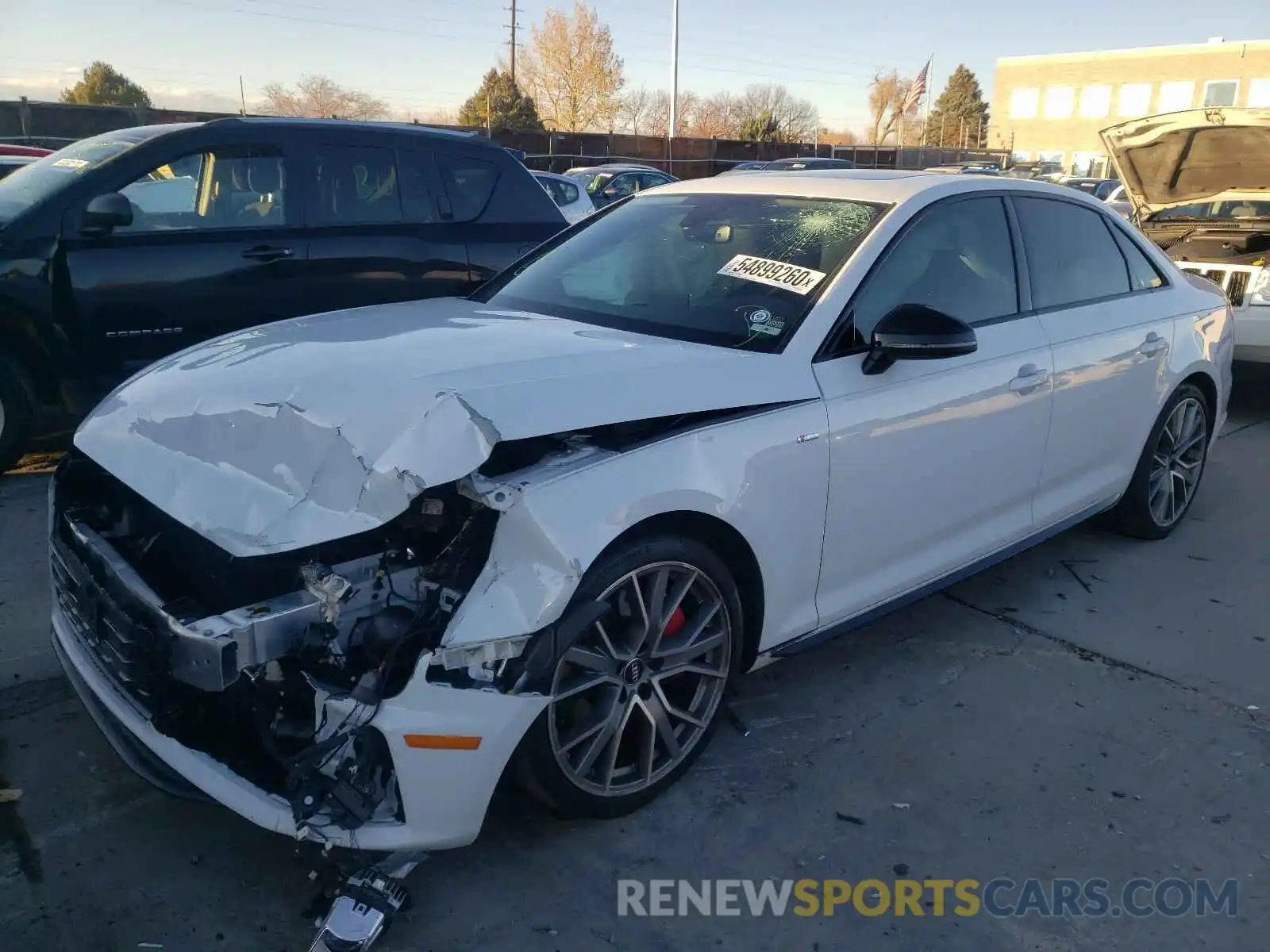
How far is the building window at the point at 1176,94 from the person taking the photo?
53.7 meters

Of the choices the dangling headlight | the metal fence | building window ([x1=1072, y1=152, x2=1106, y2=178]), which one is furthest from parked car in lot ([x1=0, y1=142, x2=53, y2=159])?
building window ([x1=1072, y1=152, x2=1106, y2=178])

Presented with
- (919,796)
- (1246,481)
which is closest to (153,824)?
(919,796)

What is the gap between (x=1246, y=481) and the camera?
6074 millimetres

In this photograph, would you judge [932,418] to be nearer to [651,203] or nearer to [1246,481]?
[651,203]

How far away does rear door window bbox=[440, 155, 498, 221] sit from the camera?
6250mm

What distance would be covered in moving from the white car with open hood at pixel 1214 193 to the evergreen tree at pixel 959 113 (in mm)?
87157

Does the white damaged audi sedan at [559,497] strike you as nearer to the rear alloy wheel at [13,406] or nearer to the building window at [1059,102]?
the rear alloy wheel at [13,406]

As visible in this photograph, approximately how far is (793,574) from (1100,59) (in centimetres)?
6439

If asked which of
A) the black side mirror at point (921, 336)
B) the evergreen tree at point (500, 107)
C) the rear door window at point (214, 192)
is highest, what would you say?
the evergreen tree at point (500, 107)

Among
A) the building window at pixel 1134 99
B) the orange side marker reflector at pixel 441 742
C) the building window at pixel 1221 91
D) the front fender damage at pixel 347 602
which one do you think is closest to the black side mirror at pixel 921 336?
the front fender damage at pixel 347 602

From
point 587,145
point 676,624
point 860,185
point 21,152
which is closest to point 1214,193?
point 860,185

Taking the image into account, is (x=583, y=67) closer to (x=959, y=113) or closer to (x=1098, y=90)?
(x=1098, y=90)

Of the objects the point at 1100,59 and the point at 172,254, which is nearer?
the point at 172,254

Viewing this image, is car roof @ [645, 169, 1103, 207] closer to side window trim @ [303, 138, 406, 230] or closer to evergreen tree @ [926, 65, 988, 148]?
side window trim @ [303, 138, 406, 230]
